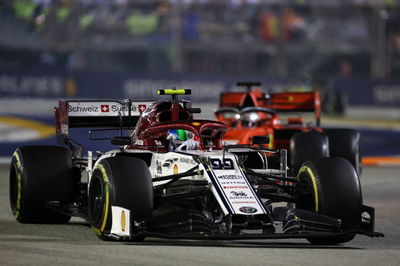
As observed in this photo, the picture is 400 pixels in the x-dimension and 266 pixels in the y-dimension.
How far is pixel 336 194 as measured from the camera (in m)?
10.5

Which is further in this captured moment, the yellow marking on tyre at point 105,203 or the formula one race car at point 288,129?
the formula one race car at point 288,129

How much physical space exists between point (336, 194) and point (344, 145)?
7.88m

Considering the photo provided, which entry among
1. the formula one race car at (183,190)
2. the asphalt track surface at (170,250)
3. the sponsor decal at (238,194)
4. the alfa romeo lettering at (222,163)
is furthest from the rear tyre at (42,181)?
the sponsor decal at (238,194)

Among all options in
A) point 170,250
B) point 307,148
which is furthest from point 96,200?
point 307,148

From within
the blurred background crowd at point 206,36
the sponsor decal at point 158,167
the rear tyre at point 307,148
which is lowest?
the sponsor decal at point 158,167

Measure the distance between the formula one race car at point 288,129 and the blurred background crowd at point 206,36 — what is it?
20391mm

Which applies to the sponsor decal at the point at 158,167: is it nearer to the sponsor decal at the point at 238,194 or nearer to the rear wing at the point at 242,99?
the sponsor decal at the point at 238,194

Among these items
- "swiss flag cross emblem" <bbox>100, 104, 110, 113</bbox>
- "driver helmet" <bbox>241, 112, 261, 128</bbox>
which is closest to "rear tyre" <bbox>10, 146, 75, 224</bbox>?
"swiss flag cross emblem" <bbox>100, 104, 110, 113</bbox>

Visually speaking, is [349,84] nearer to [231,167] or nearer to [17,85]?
[17,85]

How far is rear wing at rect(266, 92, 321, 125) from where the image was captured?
20.4m

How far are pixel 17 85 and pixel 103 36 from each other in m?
10.9

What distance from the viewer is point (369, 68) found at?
1876 inches

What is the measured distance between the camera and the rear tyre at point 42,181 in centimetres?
1203

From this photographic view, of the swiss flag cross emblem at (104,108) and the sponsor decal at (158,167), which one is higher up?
the swiss flag cross emblem at (104,108)
